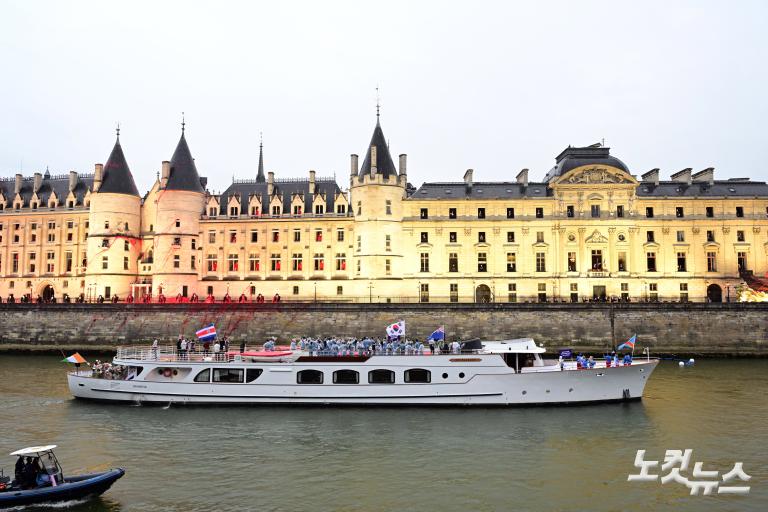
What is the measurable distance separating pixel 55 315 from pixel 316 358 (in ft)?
128

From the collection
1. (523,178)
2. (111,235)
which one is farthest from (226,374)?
(523,178)

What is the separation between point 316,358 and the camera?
96.8 ft

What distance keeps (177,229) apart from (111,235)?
797 cm

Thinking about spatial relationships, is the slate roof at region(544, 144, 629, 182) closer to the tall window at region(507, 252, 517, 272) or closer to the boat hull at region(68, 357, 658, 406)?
the tall window at region(507, 252, 517, 272)

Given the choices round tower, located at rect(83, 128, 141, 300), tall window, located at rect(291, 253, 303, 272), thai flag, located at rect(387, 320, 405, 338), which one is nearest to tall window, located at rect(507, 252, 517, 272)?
tall window, located at rect(291, 253, 303, 272)

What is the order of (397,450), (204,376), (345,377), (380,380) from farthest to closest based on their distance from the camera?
(204,376) < (345,377) < (380,380) < (397,450)

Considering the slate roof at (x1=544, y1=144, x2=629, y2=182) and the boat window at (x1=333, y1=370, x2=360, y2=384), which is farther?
the slate roof at (x1=544, y1=144, x2=629, y2=182)

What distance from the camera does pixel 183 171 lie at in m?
65.5

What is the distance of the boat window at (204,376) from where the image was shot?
29891mm

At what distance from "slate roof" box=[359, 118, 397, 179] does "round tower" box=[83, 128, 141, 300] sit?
28042 millimetres

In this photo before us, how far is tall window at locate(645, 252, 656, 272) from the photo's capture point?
61.7 m

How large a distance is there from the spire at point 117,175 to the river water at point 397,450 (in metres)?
37.9

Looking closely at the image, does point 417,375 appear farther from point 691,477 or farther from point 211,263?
point 211,263

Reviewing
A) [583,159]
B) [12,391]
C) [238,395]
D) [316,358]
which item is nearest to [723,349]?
[583,159]
